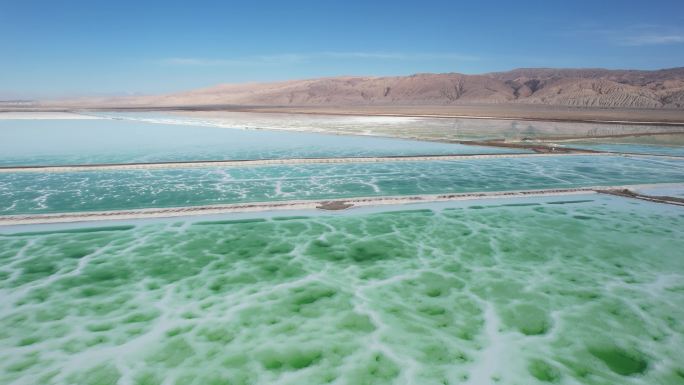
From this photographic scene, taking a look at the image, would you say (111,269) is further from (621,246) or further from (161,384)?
(621,246)

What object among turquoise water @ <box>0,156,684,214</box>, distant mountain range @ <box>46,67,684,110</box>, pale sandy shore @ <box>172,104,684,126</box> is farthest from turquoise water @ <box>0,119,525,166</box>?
distant mountain range @ <box>46,67,684,110</box>

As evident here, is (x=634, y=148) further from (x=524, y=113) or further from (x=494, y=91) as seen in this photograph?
(x=494, y=91)

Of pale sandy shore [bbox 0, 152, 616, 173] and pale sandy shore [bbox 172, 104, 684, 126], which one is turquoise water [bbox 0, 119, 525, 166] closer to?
pale sandy shore [bbox 0, 152, 616, 173]

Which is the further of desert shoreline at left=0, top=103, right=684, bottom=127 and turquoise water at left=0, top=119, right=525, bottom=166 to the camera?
desert shoreline at left=0, top=103, right=684, bottom=127

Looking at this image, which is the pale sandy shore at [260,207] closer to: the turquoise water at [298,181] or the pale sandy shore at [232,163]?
the turquoise water at [298,181]

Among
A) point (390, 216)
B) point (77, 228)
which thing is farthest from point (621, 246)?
point (77, 228)

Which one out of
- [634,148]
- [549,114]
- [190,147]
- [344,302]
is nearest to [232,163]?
[190,147]

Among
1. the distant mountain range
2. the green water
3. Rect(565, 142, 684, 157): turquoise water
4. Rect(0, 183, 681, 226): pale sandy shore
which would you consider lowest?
the green water
